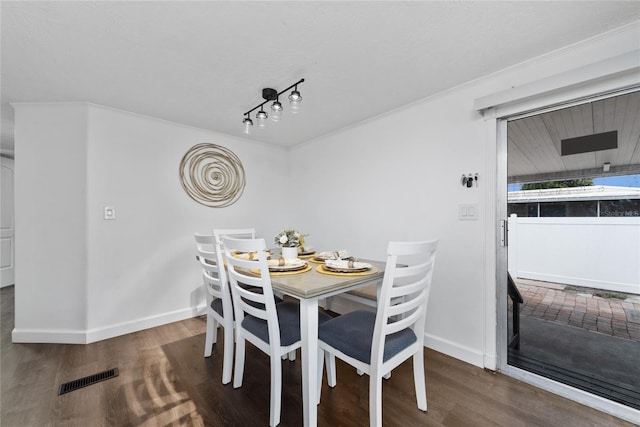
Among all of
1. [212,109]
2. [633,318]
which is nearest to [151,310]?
[212,109]

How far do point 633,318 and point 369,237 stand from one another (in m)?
1.86

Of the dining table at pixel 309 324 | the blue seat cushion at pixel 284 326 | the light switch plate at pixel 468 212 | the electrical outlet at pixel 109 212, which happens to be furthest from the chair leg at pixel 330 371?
the electrical outlet at pixel 109 212

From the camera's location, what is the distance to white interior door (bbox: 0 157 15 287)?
3.90 m

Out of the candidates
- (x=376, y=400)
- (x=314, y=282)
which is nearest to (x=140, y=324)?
(x=314, y=282)

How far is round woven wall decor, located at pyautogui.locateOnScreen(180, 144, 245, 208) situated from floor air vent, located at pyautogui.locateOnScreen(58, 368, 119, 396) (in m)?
1.75

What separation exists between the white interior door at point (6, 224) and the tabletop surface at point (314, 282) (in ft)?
16.4

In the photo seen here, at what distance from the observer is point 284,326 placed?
1.58 m

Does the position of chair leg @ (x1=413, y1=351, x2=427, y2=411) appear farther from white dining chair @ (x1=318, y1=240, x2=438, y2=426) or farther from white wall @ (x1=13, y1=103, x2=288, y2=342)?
white wall @ (x1=13, y1=103, x2=288, y2=342)

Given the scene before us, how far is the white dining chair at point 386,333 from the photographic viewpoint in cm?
125

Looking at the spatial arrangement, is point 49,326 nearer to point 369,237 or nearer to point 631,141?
point 369,237

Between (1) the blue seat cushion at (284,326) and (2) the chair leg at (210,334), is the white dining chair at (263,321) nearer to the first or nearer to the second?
(1) the blue seat cushion at (284,326)

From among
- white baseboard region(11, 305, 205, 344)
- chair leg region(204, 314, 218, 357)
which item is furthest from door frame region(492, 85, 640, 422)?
white baseboard region(11, 305, 205, 344)

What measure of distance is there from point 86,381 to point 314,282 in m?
1.80

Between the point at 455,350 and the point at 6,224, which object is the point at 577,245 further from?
the point at 6,224
